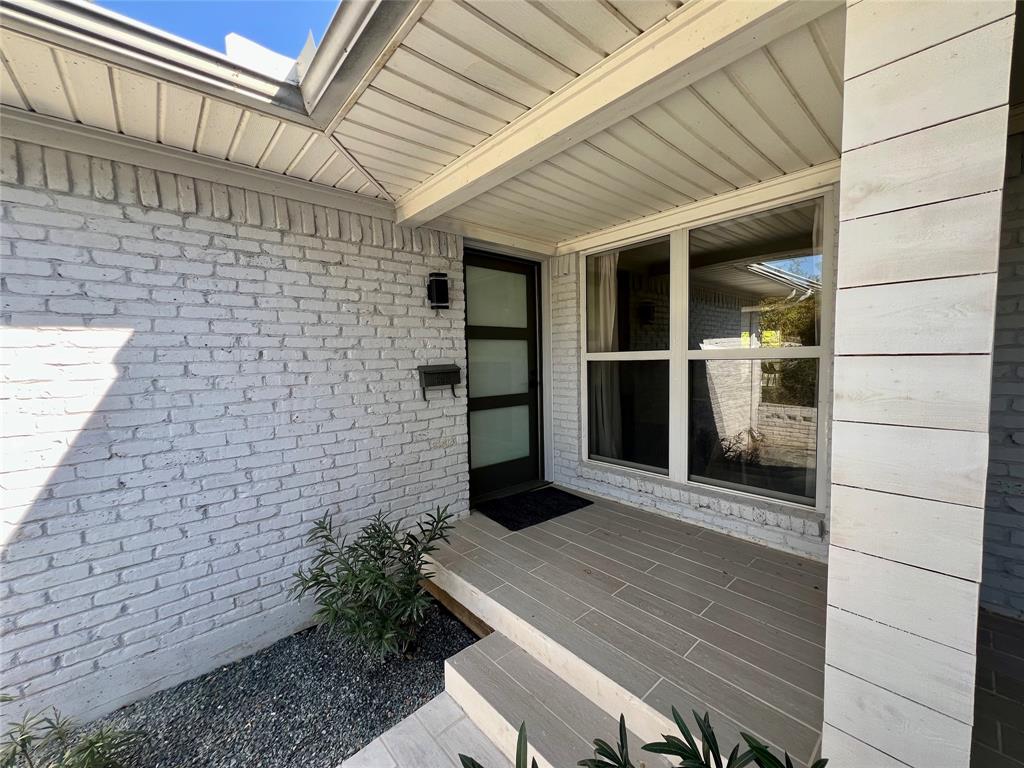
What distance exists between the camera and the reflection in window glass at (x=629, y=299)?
3.24 meters

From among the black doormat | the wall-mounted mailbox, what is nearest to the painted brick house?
the wall-mounted mailbox

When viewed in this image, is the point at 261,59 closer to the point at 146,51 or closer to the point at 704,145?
the point at 146,51

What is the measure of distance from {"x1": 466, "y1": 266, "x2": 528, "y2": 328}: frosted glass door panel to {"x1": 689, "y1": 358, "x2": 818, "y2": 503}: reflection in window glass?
1.68 meters

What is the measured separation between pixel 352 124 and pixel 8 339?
5.61ft

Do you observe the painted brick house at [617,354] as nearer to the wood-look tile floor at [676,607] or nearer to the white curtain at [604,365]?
the wood-look tile floor at [676,607]

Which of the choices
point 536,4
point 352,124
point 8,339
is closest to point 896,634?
point 536,4

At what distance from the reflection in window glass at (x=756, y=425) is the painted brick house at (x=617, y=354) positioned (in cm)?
2

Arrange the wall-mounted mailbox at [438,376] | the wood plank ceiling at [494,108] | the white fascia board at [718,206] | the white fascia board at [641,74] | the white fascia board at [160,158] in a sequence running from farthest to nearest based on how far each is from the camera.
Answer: the wall-mounted mailbox at [438,376], the white fascia board at [718,206], the white fascia board at [160,158], the wood plank ceiling at [494,108], the white fascia board at [641,74]

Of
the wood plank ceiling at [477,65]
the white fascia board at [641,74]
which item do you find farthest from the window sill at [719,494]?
the wood plank ceiling at [477,65]

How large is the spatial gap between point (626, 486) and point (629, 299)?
1622 mm

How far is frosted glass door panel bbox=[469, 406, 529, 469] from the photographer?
3.63m

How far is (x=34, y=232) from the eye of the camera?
68.1 inches

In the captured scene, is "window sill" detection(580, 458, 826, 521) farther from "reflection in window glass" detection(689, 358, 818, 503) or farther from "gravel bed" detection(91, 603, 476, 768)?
"gravel bed" detection(91, 603, 476, 768)

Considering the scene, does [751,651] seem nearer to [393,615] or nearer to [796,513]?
[796,513]
